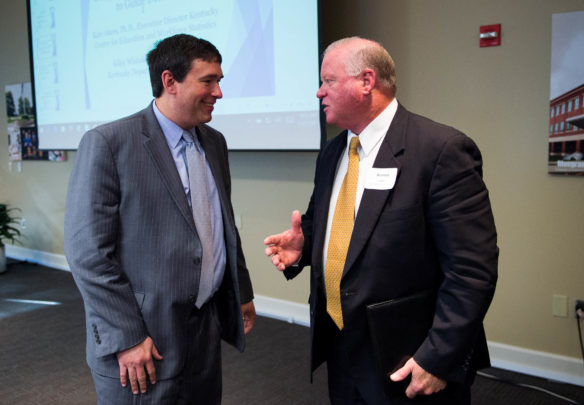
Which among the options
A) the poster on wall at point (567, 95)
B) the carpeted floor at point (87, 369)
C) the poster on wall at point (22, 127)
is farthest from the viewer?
the poster on wall at point (22, 127)

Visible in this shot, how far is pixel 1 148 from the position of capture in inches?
235

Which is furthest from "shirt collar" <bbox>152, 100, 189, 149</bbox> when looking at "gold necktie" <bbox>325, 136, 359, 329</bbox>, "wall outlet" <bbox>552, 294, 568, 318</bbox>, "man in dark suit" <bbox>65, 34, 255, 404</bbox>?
"wall outlet" <bbox>552, 294, 568, 318</bbox>

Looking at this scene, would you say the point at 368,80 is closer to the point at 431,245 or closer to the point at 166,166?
the point at 431,245

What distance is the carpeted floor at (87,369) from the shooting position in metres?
2.61

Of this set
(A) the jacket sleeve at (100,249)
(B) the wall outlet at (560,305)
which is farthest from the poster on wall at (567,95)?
(A) the jacket sleeve at (100,249)

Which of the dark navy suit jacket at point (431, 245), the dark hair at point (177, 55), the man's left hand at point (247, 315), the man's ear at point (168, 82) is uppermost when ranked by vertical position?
the dark hair at point (177, 55)

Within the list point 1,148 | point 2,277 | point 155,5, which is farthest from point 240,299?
point 1,148

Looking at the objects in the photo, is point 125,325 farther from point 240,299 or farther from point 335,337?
point 335,337

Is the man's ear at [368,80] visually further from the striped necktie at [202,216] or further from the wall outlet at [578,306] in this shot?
the wall outlet at [578,306]

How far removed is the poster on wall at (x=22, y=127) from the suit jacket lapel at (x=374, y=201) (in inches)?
183

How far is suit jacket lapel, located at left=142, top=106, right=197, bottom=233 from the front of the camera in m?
1.52

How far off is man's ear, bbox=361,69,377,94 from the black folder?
58cm

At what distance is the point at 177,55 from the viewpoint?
159 centimetres

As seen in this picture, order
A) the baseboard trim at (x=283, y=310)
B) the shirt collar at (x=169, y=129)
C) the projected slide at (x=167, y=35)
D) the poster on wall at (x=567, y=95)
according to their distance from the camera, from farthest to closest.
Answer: the baseboard trim at (x=283, y=310)
the projected slide at (x=167, y=35)
the poster on wall at (x=567, y=95)
the shirt collar at (x=169, y=129)
